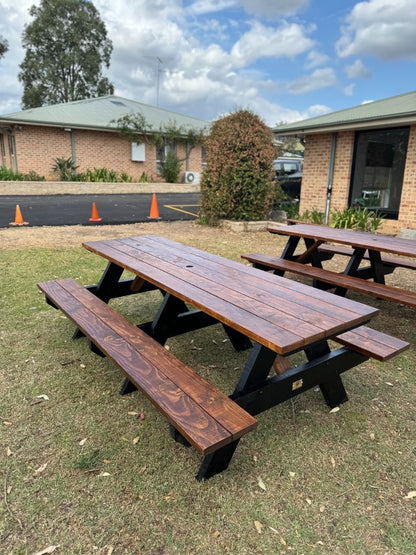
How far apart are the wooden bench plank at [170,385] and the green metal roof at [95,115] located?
59.1 ft

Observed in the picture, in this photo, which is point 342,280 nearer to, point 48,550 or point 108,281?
point 108,281

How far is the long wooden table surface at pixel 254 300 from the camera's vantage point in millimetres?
1893

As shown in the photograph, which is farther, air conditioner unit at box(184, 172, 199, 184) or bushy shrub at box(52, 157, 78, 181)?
air conditioner unit at box(184, 172, 199, 184)

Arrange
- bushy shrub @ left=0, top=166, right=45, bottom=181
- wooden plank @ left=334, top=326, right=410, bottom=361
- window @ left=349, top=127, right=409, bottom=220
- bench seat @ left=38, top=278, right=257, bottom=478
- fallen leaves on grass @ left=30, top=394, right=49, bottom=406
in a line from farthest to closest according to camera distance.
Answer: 1. bushy shrub @ left=0, top=166, right=45, bottom=181
2. window @ left=349, top=127, right=409, bottom=220
3. fallen leaves on grass @ left=30, top=394, right=49, bottom=406
4. wooden plank @ left=334, top=326, right=410, bottom=361
5. bench seat @ left=38, top=278, right=257, bottom=478

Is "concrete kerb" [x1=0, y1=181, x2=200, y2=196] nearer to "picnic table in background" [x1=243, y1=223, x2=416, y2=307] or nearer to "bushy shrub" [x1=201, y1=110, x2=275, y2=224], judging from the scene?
"bushy shrub" [x1=201, y1=110, x2=275, y2=224]

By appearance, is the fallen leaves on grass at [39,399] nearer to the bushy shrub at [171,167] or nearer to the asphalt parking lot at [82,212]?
the asphalt parking lot at [82,212]

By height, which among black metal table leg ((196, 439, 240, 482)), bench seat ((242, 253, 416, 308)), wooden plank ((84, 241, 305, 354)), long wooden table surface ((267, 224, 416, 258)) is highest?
long wooden table surface ((267, 224, 416, 258))

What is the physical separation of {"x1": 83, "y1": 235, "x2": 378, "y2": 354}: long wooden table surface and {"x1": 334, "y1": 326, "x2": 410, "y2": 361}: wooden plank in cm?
33

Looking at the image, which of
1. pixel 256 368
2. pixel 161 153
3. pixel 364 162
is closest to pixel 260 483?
pixel 256 368

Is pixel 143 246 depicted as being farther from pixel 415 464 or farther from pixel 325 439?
pixel 415 464

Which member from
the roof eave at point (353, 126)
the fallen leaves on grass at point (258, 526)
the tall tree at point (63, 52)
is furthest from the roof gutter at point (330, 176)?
the tall tree at point (63, 52)

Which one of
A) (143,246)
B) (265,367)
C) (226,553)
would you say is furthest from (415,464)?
(143,246)

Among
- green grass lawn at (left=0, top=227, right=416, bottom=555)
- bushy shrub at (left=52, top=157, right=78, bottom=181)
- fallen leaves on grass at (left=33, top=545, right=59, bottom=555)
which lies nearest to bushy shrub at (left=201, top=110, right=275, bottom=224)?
green grass lawn at (left=0, top=227, right=416, bottom=555)

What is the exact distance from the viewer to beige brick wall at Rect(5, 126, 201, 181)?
18.5m
